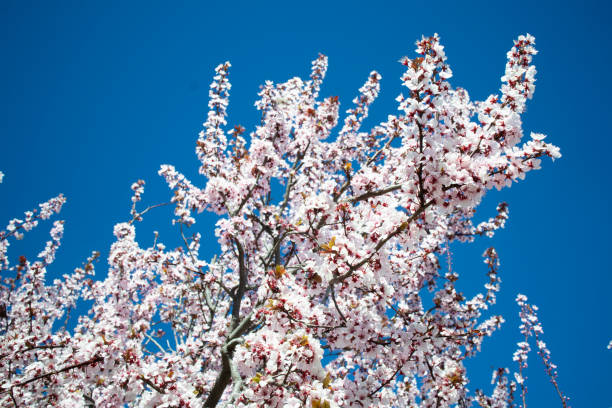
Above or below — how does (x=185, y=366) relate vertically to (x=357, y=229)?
below

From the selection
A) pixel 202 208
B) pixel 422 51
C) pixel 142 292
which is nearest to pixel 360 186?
pixel 422 51

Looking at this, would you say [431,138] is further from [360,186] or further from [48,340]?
[48,340]

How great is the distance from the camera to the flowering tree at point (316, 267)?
3396 mm

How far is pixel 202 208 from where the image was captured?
8031 millimetres

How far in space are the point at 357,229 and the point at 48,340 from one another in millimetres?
6208

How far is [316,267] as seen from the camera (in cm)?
425

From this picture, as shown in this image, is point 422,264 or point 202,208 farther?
point 422,264

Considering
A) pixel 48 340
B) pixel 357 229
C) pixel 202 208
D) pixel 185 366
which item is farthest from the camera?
pixel 202 208

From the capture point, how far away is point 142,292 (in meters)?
10.9

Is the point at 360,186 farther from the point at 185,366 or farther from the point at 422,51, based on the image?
the point at 185,366

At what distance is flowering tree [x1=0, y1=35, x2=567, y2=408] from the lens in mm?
3396

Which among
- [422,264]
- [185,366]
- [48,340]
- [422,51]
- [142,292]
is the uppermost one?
[422,264]

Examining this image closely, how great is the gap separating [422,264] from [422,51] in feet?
24.7

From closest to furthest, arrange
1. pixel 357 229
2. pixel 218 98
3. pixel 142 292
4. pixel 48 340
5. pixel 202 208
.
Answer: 1. pixel 357 229
2. pixel 48 340
3. pixel 202 208
4. pixel 218 98
5. pixel 142 292
